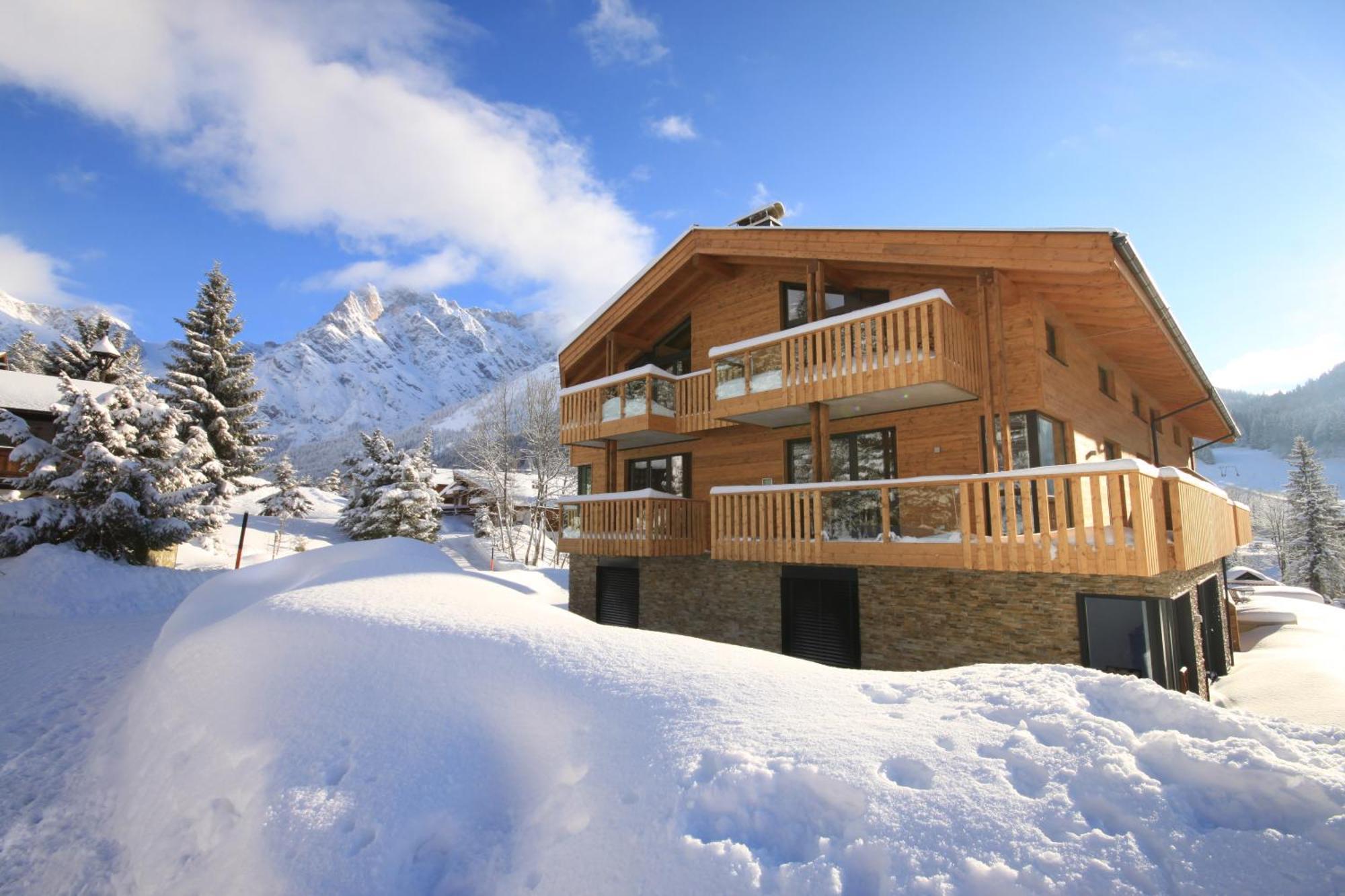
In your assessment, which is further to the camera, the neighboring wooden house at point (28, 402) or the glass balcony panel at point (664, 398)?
the neighboring wooden house at point (28, 402)

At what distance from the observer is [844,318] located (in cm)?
1077

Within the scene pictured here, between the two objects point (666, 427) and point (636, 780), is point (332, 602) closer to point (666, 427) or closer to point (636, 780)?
point (636, 780)

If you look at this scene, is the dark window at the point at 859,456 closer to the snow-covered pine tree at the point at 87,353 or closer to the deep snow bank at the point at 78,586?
the deep snow bank at the point at 78,586

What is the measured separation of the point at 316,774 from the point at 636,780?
7.33 feet

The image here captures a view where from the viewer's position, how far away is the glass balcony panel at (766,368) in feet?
38.9

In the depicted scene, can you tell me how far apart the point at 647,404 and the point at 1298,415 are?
21647 cm

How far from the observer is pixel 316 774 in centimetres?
407

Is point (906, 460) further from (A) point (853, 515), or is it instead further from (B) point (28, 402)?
(B) point (28, 402)

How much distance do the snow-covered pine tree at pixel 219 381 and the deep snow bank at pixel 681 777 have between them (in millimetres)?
29612

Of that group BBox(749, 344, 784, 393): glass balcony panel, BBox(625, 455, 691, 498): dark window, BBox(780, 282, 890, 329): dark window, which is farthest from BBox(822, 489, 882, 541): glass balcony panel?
BBox(625, 455, 691, 498): dark window

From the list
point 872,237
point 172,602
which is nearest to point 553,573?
point 172,602

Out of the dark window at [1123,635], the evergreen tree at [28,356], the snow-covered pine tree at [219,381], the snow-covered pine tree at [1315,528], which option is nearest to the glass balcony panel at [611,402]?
the dark window at [1123,635]

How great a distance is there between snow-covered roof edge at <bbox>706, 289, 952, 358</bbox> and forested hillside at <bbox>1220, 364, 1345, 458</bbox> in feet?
600

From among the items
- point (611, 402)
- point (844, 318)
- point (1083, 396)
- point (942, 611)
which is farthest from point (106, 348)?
point (1083, 396)
